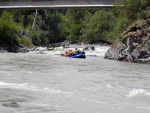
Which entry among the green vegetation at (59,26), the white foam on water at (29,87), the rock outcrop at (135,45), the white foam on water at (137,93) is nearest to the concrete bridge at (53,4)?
the green vegetation at (59,26)

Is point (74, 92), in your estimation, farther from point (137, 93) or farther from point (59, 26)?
point (59, 26)

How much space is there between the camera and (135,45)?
37.2 m

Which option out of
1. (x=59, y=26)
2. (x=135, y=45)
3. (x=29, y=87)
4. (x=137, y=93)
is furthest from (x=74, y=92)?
(x=59, y=26)

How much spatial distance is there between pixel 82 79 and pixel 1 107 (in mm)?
8984

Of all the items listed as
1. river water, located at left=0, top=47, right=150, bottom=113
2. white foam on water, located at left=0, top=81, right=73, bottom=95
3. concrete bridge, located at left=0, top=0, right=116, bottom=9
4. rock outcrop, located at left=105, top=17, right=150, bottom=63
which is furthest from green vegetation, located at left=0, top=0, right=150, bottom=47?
white foam on water, located at left=0, top=81, right=73, bottom=95

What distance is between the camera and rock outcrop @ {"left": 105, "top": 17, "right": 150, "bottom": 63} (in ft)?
119

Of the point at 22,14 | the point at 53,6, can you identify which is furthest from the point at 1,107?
the point at 22,14

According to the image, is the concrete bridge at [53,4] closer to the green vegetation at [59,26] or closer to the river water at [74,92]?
the green vegetation at [59,26]

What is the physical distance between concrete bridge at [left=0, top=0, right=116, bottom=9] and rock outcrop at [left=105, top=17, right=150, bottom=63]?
8942 millimetres

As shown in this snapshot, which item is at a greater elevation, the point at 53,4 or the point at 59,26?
the point at 53,4

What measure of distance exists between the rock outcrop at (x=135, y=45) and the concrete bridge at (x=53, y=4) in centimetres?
894

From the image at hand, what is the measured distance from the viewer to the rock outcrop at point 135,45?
36.3 m

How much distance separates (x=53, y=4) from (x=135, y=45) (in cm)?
1478

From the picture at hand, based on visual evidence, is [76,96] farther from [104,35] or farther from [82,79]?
[104,35]
